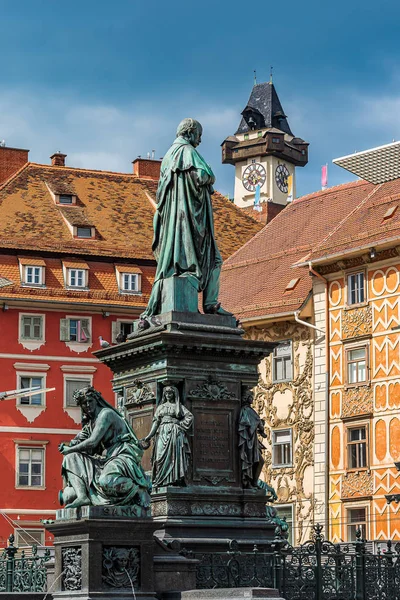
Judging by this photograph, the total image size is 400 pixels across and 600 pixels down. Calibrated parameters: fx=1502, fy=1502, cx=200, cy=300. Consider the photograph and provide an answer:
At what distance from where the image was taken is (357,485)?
141ft

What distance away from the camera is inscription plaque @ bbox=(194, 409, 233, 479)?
17578 mm

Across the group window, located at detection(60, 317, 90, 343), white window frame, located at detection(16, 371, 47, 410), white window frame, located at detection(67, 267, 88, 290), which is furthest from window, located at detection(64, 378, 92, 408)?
white window frame, located at detection(67, 267, 88, 290)

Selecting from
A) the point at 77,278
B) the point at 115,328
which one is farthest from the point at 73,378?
the point at 77,278

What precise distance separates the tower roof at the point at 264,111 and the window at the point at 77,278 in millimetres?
61894

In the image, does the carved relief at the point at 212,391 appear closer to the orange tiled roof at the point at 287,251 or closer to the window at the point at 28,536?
Result: the orange tiled roof at the point at 287,251

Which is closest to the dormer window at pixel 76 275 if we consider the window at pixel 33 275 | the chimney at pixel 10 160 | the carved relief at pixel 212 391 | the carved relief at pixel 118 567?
the window at pixel 33 275

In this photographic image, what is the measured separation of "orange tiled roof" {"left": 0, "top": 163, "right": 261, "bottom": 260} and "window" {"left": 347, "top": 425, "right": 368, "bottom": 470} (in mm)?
15119

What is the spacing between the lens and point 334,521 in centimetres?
4369

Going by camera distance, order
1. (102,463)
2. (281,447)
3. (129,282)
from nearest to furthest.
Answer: (102,463) → (281,447) → (129,282)

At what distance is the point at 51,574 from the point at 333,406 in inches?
1134

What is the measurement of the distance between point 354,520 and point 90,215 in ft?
64.7

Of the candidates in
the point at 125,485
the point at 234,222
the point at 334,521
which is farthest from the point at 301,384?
the point at 125,485

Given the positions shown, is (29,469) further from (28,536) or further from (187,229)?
(187,229)

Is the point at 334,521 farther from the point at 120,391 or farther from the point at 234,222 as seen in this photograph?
the point at 120,391
